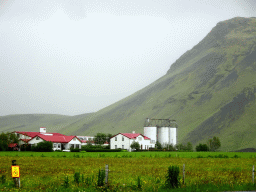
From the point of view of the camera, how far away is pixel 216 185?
19.1m

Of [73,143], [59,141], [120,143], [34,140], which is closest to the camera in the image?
[34,140]

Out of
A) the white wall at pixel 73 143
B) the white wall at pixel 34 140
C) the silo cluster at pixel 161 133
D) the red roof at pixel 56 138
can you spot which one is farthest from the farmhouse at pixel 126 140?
the white wall at pixel 34 140

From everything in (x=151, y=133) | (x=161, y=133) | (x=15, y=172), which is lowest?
(x=161, y=133)

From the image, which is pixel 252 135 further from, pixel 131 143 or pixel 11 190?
pixel 11 190

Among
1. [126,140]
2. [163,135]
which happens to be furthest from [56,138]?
[163,135]

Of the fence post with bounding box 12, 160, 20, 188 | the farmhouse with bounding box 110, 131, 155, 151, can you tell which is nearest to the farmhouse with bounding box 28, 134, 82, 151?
the farmhouse with bounding box 110, 131, 155, 151

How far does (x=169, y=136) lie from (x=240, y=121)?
226ft

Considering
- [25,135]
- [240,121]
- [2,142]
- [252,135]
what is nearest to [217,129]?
[240,121]

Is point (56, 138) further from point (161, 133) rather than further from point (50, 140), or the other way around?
point (161, 133)

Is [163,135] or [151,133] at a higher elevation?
[151,133]

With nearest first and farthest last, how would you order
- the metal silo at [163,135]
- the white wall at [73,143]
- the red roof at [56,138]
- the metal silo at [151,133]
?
the red roof at [56,138] → the white wall at [73,143] → the metal silo at [151,133] → the metal silo at [163,135]

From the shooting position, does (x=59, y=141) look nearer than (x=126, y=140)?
Yes

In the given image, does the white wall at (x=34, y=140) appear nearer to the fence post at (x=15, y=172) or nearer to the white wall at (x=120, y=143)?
the white wall at (x=120, y=143)

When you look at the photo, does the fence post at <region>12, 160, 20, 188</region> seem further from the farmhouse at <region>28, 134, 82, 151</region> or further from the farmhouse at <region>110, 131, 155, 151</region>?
the farmhouse at <region>110, 131, 155, 151</region>
